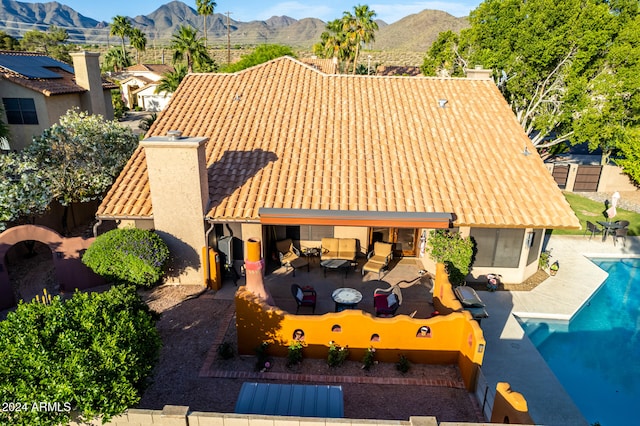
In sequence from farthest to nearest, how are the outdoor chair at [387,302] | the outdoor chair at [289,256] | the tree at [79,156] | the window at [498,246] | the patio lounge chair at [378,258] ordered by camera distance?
the tree at [79,156], the outdoor chair at [289,256], the window at [498,246], the patio lounge chair at [378,258], the outdoor chair at [387,302]

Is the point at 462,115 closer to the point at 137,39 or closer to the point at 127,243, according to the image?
the point at 127,243

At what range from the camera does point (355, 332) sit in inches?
432

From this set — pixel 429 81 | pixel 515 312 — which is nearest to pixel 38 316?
pixel 515 312

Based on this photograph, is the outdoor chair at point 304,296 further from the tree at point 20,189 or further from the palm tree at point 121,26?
the palm tree at point 121,26

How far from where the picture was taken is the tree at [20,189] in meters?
14.4

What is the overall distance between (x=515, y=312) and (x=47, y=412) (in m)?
13.8

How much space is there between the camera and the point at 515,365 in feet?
38.5

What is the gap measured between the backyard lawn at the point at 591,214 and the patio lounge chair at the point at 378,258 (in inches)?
453

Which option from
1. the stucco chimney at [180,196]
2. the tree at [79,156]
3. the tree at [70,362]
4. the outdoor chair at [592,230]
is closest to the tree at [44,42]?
the tree at [79,156]

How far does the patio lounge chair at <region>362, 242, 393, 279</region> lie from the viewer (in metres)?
15.2

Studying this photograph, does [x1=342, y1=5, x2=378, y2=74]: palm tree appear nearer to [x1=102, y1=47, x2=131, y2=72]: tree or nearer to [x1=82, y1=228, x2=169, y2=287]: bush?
[x1=82, y1=228, x2=169, y2=287]: bush

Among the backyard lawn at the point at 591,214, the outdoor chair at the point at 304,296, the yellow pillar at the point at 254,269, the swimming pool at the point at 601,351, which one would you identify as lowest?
the swimming pool at the point at 601,351

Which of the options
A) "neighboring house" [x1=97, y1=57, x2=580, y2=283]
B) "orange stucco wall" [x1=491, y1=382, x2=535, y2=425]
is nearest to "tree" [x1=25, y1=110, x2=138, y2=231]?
"neighboring house" [x1=97, y1=57, x2=580, y2=283]

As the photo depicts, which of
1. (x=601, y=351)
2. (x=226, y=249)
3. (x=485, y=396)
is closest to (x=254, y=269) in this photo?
(x=226, y=249)
